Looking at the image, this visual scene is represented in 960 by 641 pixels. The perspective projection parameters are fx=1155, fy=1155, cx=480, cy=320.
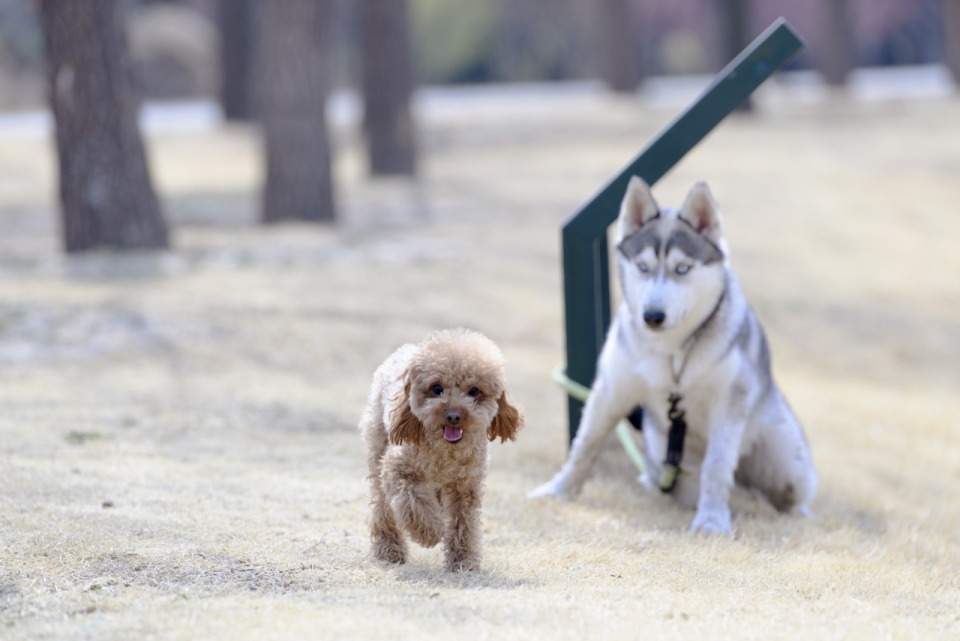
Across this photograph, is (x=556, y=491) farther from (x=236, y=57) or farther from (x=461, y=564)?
(x=236, y=57)

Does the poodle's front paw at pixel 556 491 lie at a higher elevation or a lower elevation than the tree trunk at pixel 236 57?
lower

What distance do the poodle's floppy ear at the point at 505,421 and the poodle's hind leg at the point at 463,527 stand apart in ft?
0.75

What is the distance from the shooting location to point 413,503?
14.3 ft

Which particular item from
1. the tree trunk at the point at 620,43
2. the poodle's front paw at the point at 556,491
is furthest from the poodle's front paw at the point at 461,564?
the tree trunk at the point at 620,43

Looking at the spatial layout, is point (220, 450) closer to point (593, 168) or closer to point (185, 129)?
point (593, 168)

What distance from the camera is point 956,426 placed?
9727mm

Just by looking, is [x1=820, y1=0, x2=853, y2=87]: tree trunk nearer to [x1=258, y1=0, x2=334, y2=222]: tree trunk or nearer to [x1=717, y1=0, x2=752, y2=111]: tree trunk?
[x1=717, y1=0, x2=752, y2=111]: tree trunk

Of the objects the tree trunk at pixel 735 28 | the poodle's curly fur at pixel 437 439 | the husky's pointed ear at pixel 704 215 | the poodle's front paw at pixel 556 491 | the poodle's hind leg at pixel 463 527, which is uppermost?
the tree trunk at pixel 735 28

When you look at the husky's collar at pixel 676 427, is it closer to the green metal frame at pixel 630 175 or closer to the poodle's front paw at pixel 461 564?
the green metal frame at pixel 630 175

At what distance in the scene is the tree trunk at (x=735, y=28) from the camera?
1022 inches

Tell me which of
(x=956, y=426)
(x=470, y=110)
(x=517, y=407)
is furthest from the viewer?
(x=470, y=110)

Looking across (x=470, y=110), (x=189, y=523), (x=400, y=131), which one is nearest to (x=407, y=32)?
(x=400, y=131)

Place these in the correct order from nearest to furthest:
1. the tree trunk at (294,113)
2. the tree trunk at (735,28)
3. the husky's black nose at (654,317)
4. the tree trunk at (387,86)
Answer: the husky's black nose at (654,317), the tree trunk at (294,113), the tree trunk at (387,86), the tree trunk at (735,28)

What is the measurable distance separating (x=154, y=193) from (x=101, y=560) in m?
7.91
